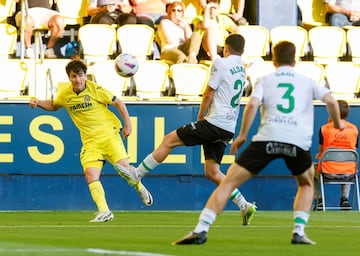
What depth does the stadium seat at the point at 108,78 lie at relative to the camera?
2100cm

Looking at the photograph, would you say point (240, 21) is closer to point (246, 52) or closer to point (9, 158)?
point (246, 52)

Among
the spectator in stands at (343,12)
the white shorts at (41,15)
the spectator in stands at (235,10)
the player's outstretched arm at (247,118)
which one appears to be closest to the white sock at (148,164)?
the player's outstretched arm at (247,118)

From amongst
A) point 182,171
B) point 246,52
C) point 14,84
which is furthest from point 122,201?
point 246,52

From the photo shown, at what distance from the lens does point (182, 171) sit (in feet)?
64.7

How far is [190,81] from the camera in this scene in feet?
69.4

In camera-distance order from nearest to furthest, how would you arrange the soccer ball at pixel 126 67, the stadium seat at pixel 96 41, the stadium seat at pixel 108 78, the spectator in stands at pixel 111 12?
the soccer ball at pixel 126 67 < the stadium seat at pixel 108 78 < the stadium seat at pixel 96 41 < the spectator in stands at pixel 111 12

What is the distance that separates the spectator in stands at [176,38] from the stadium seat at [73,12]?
5.35ft

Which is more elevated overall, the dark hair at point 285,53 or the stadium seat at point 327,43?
the dark hair at point 285,53

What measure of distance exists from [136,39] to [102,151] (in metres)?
7.09

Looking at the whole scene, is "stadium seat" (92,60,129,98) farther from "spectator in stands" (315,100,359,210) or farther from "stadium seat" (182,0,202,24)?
"spectator in stands" (315,100,359,210)

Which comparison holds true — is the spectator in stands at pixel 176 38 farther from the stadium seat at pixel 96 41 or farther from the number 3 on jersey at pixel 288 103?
the number 3 on jersey at pixel 288 103

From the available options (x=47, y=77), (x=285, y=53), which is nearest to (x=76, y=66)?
(x=285, y=53)

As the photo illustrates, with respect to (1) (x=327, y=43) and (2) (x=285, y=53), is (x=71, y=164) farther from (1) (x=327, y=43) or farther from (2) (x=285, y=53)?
(2) (x=285, y=53)

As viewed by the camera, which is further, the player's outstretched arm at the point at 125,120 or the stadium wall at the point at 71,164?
the stadium wall at the point at 71,164
